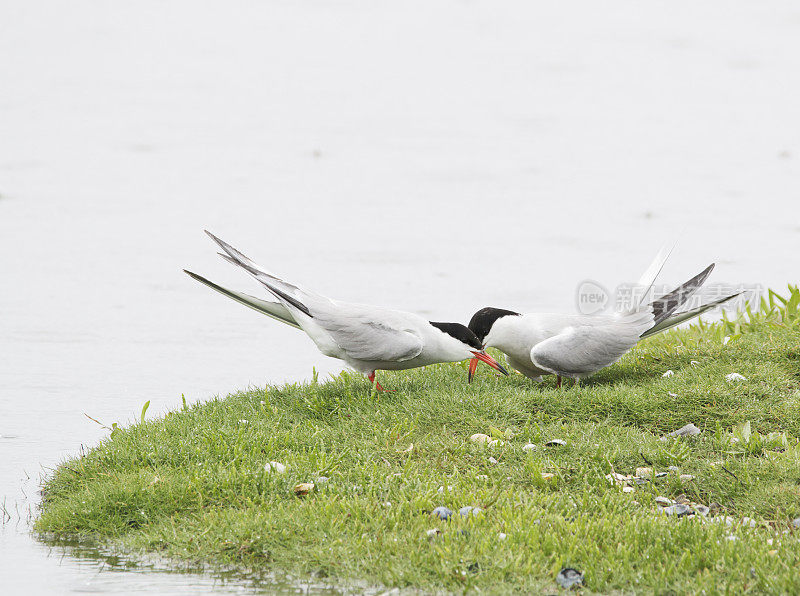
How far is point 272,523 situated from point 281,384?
2540 millimetres

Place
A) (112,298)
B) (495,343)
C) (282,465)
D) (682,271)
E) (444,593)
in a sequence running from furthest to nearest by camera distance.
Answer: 1. (682,271)
2. (112,298)
3. (495,343)
4. (282,465)
5. (444,593)

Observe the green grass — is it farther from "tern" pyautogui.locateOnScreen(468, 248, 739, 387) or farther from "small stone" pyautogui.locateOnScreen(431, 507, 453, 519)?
"tern" pyautogui.locateOnScreen(468, 248, 739, 387)

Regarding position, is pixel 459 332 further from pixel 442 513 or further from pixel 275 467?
pixel 442 513

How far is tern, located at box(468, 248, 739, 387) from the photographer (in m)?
6.33

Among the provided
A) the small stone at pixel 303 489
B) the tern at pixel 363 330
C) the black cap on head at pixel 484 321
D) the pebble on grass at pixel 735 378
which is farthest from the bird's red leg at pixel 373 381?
the pebble on grass at pixel 735 378

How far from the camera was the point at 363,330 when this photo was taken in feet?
20.5

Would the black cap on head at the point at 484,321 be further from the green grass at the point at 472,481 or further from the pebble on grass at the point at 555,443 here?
the pebble on grass at the point at 555,443

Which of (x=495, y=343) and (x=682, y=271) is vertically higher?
(x=682, y=271)

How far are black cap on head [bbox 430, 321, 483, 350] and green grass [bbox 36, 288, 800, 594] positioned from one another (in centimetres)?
31

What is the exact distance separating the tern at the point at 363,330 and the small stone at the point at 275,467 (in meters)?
1.26

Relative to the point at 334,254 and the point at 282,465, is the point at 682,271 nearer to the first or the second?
the point at 334,254

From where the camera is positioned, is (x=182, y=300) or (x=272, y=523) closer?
(x=272, y=523)

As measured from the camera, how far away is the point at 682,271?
32.3ft

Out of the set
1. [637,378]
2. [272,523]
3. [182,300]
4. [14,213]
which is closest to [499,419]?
[637,378]
